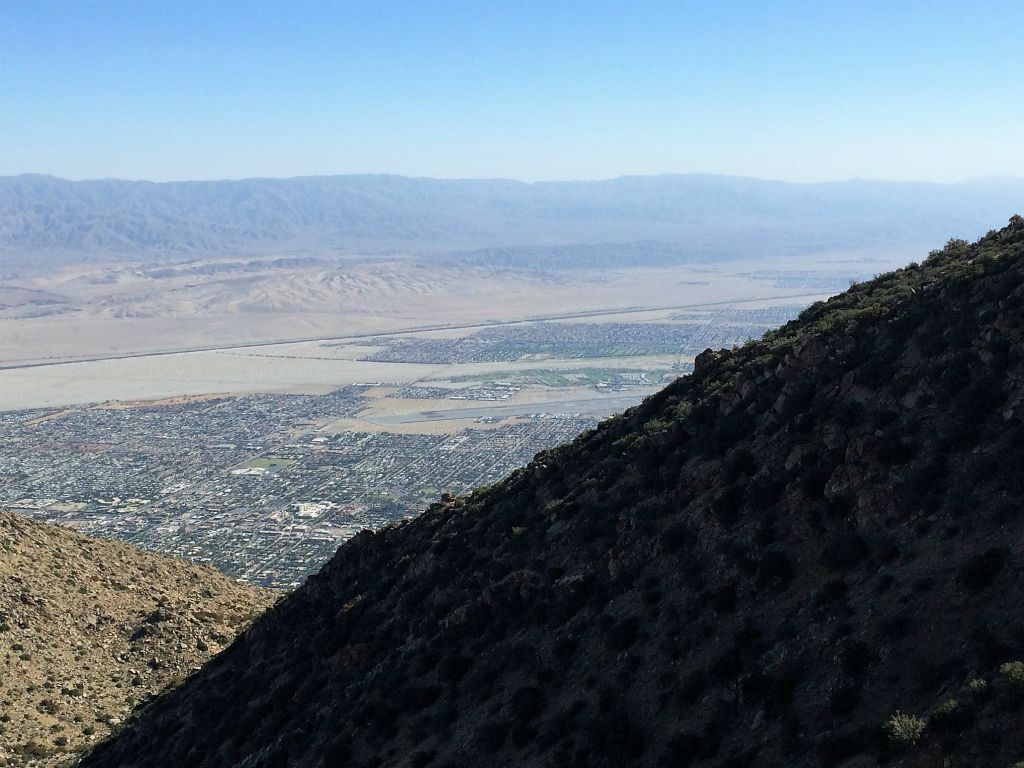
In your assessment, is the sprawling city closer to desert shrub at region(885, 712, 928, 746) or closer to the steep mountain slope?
the steep mountain slope

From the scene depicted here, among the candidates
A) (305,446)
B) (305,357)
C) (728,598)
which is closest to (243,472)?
(305,446)


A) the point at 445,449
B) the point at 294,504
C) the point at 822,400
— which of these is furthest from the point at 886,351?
the point at 445,449

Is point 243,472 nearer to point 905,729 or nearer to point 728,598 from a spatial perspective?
point 728,598

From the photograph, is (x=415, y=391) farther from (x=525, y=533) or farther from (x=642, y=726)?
(x=642, y=726)

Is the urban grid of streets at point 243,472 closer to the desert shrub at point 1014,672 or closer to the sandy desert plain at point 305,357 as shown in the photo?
the sandy desert plain at point 305,357

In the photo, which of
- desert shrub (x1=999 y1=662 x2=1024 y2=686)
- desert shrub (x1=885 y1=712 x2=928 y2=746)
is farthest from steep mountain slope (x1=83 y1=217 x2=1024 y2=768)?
desert shrub (x1=999 y1=662 x2=1024 y2=686)
